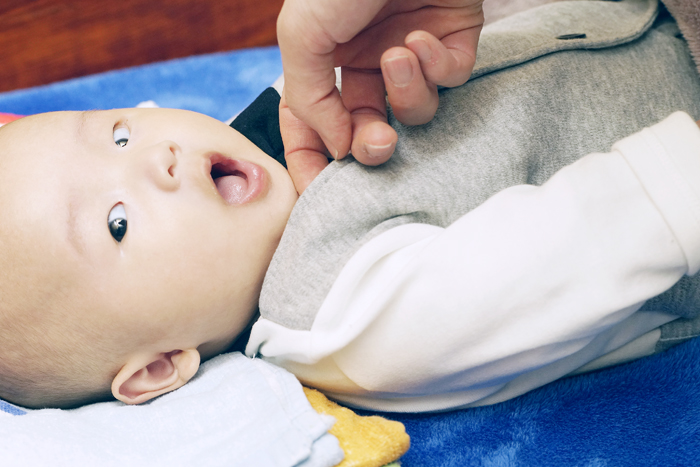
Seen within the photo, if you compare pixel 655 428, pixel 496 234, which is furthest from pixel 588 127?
pixel 655 428

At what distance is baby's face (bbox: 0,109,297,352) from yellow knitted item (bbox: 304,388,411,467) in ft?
0.68

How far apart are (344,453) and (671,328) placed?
0.48 meters

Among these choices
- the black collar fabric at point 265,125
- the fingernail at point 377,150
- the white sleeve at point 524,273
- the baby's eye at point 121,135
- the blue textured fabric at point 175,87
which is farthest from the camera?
the blue textured fabric at point 175,87

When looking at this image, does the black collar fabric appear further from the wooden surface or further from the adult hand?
the wooden surface

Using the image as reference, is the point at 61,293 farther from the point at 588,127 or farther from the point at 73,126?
the point at 588,127

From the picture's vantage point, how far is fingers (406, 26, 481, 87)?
0.65 m

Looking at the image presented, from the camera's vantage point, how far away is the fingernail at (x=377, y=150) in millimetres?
708

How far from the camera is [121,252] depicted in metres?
0.72

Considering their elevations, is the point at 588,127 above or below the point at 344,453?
above

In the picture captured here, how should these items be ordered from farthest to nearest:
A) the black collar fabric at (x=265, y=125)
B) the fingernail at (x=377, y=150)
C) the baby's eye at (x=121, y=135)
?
1. the black collar fabric at (x=265, y=125)
2. the baby's eye at (x=121, y=135)
3. the fingernail at (x=377, y=150)

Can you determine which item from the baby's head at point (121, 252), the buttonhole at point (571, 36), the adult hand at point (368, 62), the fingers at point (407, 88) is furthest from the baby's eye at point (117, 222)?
the buttonhole at point (571, 36)

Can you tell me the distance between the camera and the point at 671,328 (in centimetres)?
79

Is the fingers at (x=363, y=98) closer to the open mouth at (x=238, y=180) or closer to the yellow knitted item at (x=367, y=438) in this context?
the open mouth at (x=238, y=180)

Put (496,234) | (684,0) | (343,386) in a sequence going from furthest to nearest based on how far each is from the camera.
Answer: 1. (684,0)
2. (343,386)
3. (496,234)
